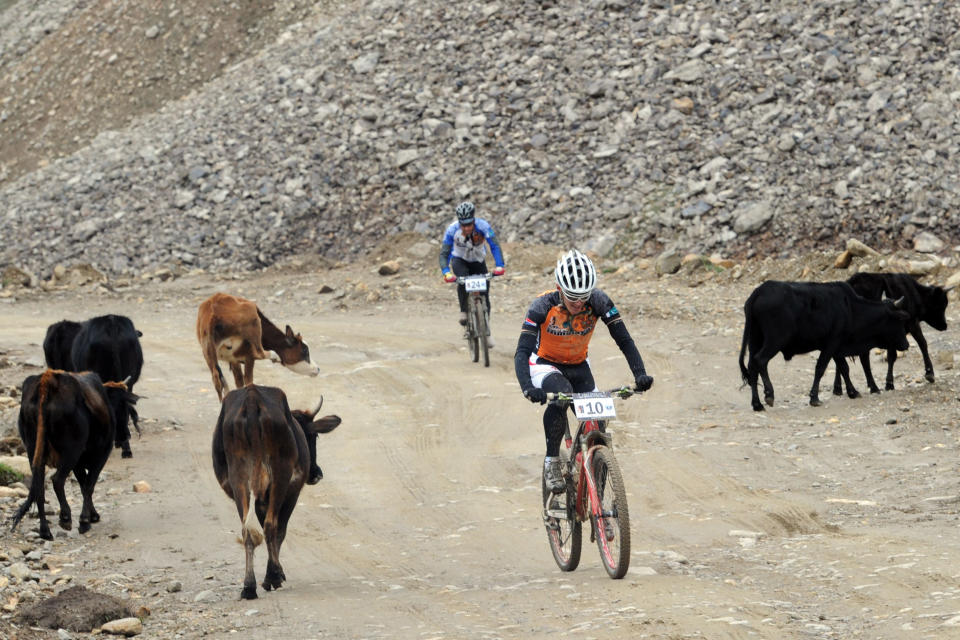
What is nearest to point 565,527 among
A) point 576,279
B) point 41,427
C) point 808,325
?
point 576,279

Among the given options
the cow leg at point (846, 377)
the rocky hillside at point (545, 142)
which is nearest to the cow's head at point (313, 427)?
the cow leg at point (846, 377)

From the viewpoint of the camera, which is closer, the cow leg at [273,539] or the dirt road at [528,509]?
the dirt road at [528,509]

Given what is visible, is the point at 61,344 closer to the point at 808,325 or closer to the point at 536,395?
the point at 536,395

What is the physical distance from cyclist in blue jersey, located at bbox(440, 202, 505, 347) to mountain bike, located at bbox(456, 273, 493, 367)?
0.33 feet

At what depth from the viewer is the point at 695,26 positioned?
3175 centimetres

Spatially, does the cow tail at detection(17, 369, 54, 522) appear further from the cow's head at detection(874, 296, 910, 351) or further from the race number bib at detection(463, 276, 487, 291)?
the cow's head at detection(874, 296, 910, 351)

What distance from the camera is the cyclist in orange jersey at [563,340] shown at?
27.8 feet

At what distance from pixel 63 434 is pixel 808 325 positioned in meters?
8.65

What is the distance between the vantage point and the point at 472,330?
1772 cm

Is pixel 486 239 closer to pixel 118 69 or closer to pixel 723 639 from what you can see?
pixel 723 639

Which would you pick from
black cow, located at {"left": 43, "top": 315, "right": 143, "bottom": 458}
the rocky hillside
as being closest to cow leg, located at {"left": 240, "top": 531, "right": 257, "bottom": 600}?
black cow, located at {"left": 43, "top": 315, "right": 143, "bottom": 458}

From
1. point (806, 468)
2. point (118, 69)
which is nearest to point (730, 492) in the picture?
point (806, 468)

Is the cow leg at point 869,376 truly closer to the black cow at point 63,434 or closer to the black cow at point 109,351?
the black cow at point 109,351

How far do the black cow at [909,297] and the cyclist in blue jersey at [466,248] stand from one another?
15.5 ft
